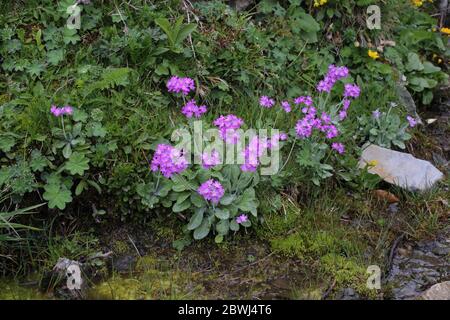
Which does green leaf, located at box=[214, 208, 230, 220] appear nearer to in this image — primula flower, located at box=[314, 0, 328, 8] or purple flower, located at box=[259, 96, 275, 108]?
purple flower, located at box=[259, 96, 275, 108]

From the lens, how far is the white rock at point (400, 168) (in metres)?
4.46

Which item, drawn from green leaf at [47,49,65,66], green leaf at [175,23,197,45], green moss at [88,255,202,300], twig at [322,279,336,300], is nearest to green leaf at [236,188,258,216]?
green moss at [88,255,202,300]

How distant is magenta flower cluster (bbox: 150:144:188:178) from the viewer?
3.61m

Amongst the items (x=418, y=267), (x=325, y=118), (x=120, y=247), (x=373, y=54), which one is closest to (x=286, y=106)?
(x=325, y=118)

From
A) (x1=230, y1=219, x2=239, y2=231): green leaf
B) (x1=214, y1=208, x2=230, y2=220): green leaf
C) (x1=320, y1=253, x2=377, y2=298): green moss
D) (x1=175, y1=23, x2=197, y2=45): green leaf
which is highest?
(x1=175, y1=23, x2=197, y2=45): green leaf

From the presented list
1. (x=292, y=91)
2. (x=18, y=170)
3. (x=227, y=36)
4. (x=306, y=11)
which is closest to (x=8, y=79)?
(x=18, y=170)

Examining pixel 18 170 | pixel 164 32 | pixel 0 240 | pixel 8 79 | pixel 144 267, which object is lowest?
pixel 144 267

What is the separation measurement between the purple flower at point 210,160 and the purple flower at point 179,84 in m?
0.65

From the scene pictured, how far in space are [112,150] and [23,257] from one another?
83cm

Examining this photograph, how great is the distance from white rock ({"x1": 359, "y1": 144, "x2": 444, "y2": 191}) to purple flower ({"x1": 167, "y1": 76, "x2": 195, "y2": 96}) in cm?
143

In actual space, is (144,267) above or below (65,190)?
below

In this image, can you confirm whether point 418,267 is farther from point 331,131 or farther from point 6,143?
point 6,143

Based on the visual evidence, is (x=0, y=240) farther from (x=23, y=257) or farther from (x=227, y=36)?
(x=227, y=36)

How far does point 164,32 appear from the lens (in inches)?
174
